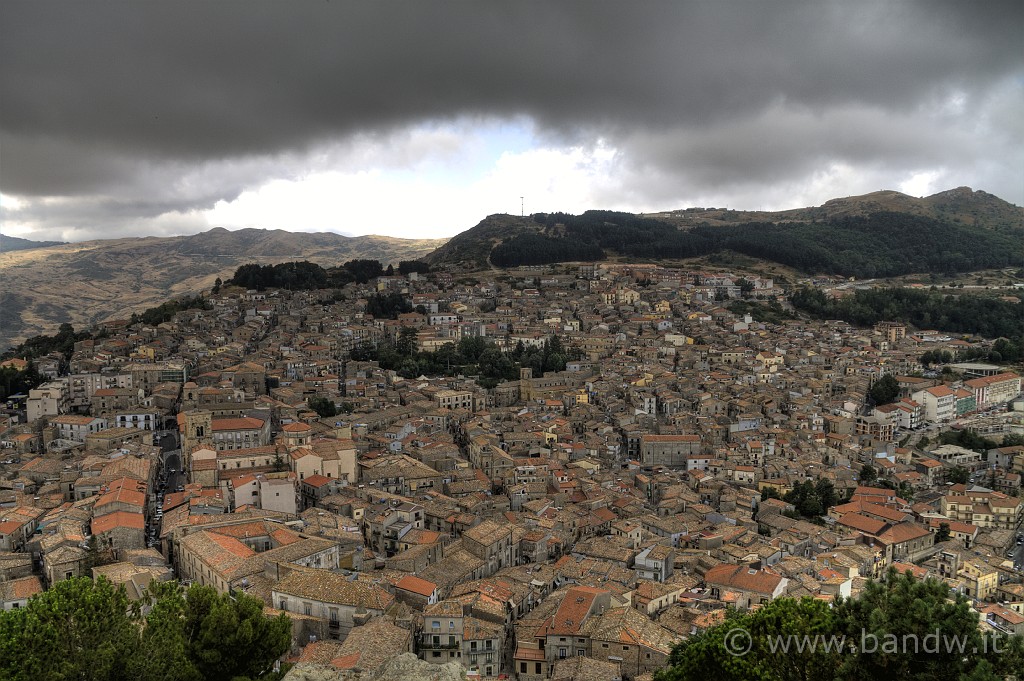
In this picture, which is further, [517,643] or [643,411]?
[643,411]

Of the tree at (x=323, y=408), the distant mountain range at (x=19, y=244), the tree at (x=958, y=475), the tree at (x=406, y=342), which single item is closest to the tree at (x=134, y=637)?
the tree at (x=323, y=408)

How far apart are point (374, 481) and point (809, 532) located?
15.4 m

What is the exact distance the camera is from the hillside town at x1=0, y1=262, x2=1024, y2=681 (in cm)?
1620

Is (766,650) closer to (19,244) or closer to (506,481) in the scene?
(506,481)

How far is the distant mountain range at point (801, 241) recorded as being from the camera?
281 feet

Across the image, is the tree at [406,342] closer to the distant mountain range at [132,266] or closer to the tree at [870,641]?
the tree at [870,641]

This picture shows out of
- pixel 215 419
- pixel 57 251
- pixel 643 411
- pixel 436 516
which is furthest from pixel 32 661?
pixel 57 251

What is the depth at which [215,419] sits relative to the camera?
28391mm

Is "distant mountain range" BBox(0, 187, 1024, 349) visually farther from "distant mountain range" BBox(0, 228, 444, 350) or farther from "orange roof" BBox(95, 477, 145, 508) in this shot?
"orange roof" BBox(95, 477, 145, 508)

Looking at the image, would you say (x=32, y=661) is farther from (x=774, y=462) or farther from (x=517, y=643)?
(x=774, y=462)

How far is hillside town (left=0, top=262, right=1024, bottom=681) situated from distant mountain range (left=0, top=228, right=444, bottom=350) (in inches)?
1648

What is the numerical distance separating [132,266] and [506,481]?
136m

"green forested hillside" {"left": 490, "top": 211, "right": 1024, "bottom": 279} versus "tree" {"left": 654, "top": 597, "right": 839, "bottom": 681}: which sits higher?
"green forested hillside" {"left": 490, "top": 211, "right": 1024, "bottom": 279}

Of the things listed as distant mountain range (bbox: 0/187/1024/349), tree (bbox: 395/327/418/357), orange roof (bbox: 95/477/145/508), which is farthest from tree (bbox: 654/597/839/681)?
distant mountain range (bbox: 0/187/1024/349)
